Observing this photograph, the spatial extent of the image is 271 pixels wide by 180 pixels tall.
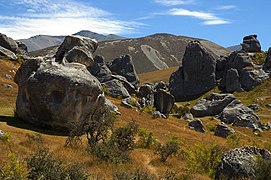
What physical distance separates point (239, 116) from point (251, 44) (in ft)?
183

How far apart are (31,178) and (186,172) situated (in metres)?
11.0

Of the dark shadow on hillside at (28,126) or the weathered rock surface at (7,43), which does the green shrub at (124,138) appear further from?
the weathered rock surface at (7,43)

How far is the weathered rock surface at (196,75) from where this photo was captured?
94.9 meters

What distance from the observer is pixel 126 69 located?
94.1 m

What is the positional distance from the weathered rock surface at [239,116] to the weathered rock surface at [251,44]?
47324mm

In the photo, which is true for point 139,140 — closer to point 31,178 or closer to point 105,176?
point 105,176

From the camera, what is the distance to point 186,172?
73.5 feet

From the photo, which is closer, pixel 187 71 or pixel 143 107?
pixel 143 107

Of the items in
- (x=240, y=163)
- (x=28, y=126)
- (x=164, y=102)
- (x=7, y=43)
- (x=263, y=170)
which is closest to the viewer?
(x=263, y=170)

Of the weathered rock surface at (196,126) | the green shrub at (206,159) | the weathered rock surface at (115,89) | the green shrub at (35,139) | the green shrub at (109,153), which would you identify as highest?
the green shrub at (35,139)

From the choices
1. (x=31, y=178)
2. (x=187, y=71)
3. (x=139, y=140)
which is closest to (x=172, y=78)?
(x=187, y=71)

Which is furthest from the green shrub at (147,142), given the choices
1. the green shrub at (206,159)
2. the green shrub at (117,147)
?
the green shrub at (206,159)

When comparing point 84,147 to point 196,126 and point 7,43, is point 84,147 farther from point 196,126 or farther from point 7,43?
point 7,43

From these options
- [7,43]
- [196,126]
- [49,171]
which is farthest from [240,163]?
[7,43]
